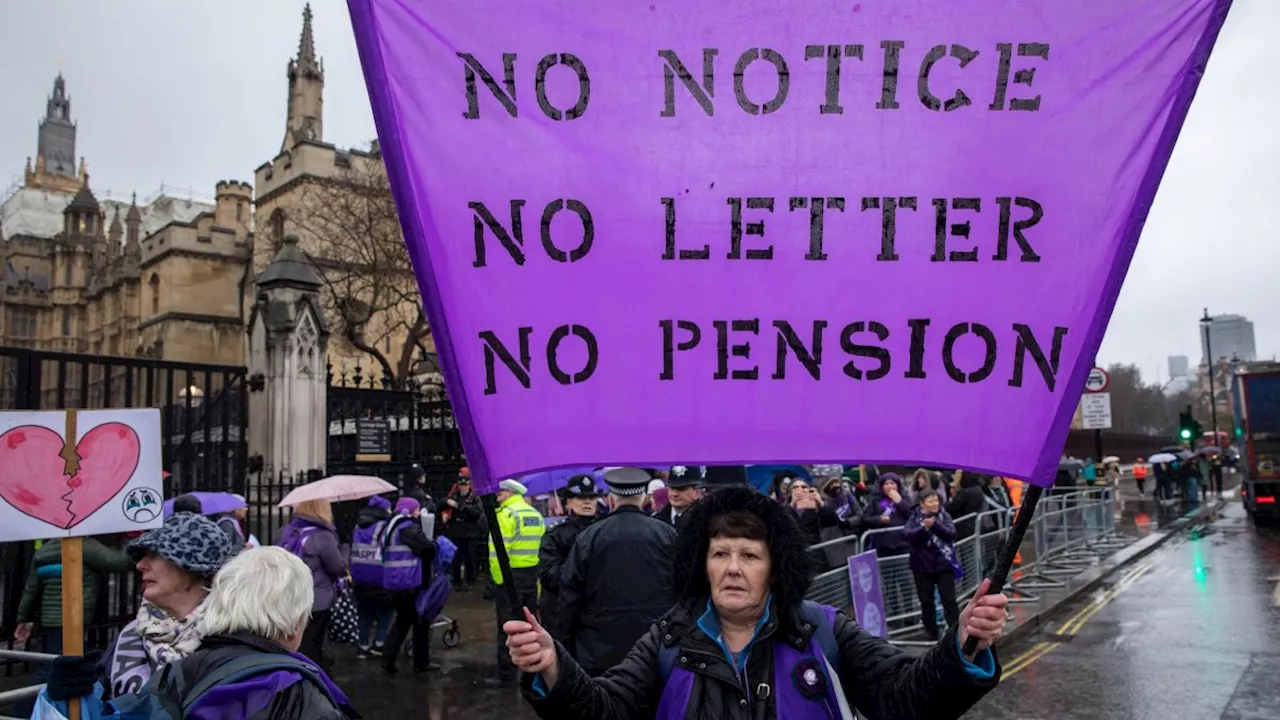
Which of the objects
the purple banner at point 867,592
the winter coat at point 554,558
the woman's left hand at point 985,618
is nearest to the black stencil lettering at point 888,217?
the woman's left hand at point 985,618

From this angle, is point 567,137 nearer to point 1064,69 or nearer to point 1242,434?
point 1064,69

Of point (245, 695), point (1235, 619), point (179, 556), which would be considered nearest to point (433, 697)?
point (179, 556)

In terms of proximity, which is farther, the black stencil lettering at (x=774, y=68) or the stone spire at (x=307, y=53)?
the stone spire at (x=307, y=53)

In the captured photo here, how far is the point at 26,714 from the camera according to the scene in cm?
561

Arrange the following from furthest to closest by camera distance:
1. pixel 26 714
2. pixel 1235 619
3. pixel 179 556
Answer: pixel 1235 619
pixel 26 714
pixel 179 556

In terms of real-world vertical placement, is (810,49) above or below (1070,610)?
above

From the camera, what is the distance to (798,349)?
8.51 feet

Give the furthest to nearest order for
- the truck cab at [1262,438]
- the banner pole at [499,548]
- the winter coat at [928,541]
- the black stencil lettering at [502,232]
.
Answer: the truck cab at [1262,438], the winter coat at [928,541], the black stencil lettering at [502,232], the banner pole at [499,548]

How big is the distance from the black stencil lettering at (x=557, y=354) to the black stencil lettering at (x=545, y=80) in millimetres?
576

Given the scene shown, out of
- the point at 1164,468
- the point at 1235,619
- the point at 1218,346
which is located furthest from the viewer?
the point at 1218,346

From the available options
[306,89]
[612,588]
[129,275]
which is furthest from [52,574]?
[129,275]

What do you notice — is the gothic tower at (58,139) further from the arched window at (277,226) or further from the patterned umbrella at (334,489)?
the patterned umbrella at (334,489)

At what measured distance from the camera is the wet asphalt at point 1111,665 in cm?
749

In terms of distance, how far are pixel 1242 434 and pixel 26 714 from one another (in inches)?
1047
